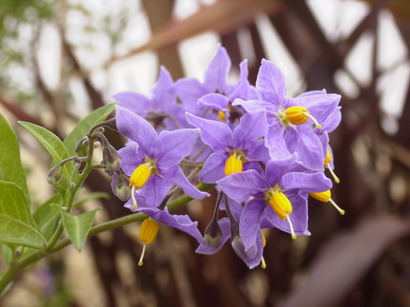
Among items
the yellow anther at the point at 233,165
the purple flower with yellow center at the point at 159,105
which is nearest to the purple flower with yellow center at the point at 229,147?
the yellow anther at the point at 233,165

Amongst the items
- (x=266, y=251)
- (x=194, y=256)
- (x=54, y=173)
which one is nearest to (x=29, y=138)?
(x=194, y=256)

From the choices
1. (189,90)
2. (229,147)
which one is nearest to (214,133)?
(229,147)

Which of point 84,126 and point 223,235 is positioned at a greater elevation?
point 84,126

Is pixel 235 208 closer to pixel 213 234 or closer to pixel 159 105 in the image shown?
pixel 213 234

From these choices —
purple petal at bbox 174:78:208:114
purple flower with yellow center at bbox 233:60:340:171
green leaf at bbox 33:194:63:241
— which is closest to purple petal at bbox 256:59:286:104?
purple flower with yellow center at bbox 233:60:340:171

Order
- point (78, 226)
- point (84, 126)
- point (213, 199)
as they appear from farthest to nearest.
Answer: point (213, 199) → point (84, 126) → point (78, 226)

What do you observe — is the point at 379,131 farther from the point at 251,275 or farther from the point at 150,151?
the point at 150,151
